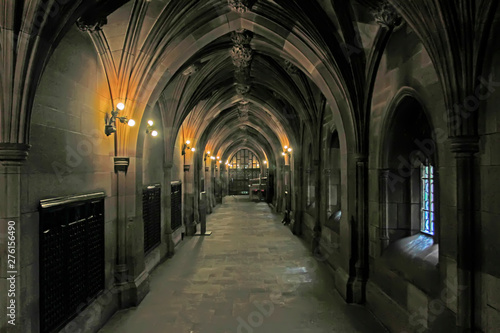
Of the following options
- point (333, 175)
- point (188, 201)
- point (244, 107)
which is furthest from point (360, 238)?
point (244, 107)

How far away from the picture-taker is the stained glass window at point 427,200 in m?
4.29

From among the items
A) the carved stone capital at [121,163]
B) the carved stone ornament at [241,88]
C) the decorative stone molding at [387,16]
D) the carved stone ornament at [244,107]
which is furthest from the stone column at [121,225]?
the carved stone ornament at [244,107]

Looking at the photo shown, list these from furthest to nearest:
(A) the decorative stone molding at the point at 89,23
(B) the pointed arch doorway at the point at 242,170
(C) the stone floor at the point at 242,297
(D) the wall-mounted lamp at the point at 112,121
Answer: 1. (B) the pointed arch doorway at the point at 242,170
2. (D) the wall-mounted lamp at the point at 112,121
3. (C) the stone floor at the point at 242,297
4. (A) the decorative stone molding at the point at 89,23

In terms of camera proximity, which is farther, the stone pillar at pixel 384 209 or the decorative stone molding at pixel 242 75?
the decorative stone molding at pixel 242 75

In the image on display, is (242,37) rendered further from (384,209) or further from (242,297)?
(242,297)

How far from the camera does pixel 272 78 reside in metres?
9.78

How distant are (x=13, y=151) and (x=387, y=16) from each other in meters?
4.67

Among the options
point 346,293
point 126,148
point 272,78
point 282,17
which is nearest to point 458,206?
point 346,293

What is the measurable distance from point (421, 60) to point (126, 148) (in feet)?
15.7

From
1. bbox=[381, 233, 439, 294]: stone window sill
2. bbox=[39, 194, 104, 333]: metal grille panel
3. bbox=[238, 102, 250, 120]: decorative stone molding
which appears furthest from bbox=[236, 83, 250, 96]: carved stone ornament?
bbox=[381, 233, 439, 294]: stone window sill

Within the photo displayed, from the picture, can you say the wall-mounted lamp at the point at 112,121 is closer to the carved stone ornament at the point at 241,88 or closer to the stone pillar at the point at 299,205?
the carved stone ornament at the point at 241,88

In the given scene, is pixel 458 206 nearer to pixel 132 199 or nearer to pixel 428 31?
pixel 428 31

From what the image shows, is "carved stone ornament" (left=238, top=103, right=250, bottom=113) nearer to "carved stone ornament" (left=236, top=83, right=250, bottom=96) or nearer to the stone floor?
"carved stone ornament" (left=236, top=83, right=250, bottom=96)

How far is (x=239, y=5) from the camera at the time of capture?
17.1 feet
